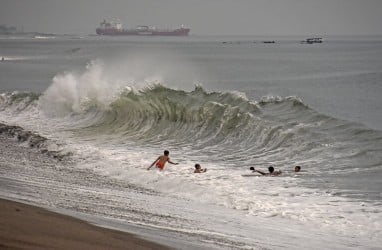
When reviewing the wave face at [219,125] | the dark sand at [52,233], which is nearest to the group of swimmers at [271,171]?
the wave face at [219,125]

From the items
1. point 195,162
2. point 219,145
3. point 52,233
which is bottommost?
point 52,233

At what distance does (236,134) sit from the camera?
71.9 feet

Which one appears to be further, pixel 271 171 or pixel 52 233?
pixel 271 171

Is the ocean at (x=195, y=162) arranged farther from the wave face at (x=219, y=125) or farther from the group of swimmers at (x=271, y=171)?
the group of swimmers at (x=271, y=171)

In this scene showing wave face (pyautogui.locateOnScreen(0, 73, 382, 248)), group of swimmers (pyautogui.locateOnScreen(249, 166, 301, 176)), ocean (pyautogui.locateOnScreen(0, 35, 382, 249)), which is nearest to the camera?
ocean (pyautogui.locateOnScreen(0, 35, 382, 249))

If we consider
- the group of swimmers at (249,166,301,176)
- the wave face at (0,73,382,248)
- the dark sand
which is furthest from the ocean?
the dark sand

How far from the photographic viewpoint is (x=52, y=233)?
7883mm

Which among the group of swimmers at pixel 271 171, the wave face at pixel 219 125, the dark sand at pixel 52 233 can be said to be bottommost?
the dark sand at pixel 52 233

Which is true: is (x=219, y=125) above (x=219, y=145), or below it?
above

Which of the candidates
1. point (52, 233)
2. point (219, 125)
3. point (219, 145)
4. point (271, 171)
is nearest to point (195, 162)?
point (271, 171)

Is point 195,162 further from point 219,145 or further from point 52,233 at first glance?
point 52,233

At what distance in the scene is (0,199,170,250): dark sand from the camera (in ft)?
23.8

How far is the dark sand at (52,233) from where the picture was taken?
7258 millimetres

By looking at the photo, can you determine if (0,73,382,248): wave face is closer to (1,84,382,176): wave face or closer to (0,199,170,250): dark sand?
(1,84,382,176): wave face
